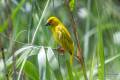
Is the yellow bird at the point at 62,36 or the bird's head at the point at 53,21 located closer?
the yellow bird at the point at 62,36

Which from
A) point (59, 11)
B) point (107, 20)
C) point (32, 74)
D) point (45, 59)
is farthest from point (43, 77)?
point (59, 11)

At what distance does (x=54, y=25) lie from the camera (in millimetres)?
2592

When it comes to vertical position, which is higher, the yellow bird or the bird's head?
the bird's head

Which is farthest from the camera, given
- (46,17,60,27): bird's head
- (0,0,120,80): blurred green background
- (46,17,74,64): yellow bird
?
(46,17,60,27): bird's head

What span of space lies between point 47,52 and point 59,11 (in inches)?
80.5

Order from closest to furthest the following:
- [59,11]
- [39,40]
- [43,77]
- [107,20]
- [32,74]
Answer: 1. [43,77]
2. [32,74]
3. [39,40]
4. [107,20]
5. [59,11]

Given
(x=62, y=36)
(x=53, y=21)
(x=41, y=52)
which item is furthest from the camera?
(x=53, y=21)

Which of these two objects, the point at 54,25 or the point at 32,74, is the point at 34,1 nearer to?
the point at 32,74

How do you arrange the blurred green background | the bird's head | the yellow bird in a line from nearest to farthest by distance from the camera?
the blurred green background < the yellow bird < the bird's head

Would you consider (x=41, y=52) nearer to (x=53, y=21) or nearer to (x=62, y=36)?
(x=62, y=36)

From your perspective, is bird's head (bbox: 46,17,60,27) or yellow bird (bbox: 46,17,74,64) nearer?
yellow bird (bbox: 46,17,74,64)

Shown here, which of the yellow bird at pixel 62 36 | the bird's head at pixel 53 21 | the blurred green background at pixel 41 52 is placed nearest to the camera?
the blurred green background at pixel 41 52

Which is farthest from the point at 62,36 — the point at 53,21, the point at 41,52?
the point at 41,52

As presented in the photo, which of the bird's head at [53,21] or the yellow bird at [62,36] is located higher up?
the bird's head at [53,21]
